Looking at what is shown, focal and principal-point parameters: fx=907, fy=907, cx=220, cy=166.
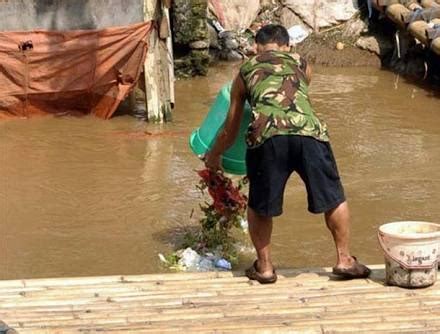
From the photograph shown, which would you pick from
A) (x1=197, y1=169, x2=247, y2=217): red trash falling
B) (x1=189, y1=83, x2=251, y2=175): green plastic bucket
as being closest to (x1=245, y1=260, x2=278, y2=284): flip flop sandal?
(x1=189, y1=83, x2=251, y2=175): green plastic bucket

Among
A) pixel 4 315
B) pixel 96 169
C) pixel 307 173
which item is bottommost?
pixel 96 169

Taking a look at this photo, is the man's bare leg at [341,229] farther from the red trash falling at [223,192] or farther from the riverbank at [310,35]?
the riverbank at [310,35]

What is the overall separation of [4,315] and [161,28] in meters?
6.66

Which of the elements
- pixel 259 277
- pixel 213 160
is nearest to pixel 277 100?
pixel 213 160

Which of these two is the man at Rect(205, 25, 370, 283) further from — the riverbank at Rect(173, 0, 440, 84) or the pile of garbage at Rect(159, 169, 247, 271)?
the riverbank at Rect(173, 0, 440, 84)

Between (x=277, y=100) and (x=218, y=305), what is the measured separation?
1194 millimetres

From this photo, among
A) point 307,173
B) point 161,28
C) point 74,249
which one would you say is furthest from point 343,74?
point 307,173

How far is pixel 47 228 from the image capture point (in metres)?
7.33

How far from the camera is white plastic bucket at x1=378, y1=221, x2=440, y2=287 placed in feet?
15.7

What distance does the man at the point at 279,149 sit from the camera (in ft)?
16.1

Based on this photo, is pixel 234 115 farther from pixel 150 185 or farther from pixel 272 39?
pixel 150 185

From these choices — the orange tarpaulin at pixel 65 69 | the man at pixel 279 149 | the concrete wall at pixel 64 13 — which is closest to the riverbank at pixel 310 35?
the concrete wall at pixel 64 13

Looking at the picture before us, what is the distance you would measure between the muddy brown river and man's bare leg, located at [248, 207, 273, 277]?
4.46 ft

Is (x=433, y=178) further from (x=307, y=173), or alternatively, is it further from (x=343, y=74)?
(x=343, y=74)
